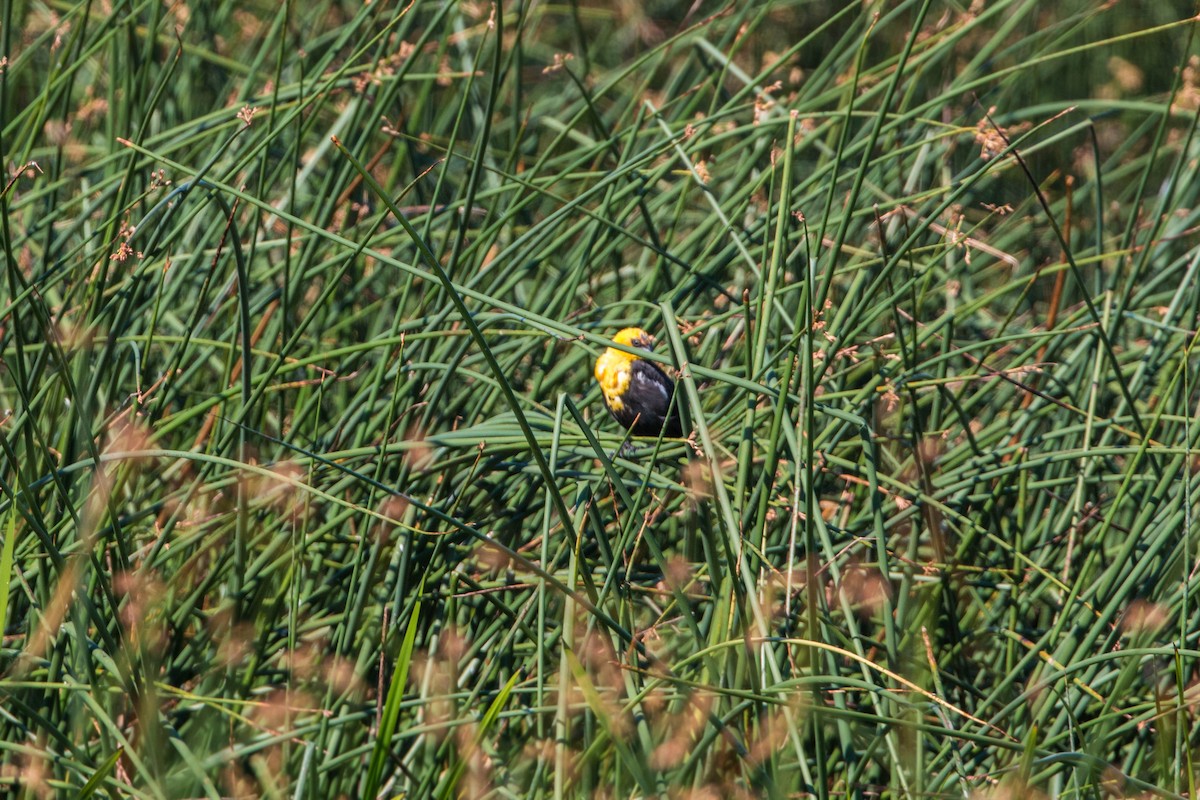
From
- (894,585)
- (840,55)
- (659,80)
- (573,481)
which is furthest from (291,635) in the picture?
(659,80)

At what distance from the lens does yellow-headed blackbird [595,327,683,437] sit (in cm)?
124

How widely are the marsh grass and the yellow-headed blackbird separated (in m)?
0.05

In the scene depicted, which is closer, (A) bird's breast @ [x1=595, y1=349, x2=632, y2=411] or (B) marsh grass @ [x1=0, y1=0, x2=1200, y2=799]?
(B) marsh grass @ [x1=0, y1=0, x2=1200, y2=799]

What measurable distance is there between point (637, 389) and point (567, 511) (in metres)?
0.19

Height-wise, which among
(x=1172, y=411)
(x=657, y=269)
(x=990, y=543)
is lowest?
(x=990, y=543)

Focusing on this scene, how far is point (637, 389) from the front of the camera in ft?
4.11

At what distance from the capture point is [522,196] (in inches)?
62.4

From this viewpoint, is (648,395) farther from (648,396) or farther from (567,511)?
(567,511)

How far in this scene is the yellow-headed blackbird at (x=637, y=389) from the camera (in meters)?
1.24

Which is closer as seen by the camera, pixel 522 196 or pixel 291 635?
pixel 291 635

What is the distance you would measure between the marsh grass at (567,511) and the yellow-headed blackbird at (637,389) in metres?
0.05

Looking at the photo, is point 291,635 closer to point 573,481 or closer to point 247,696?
point 247,696

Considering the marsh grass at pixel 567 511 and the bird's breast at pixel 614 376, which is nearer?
the marsh grass at pixel 567 511

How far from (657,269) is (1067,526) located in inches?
23.0
